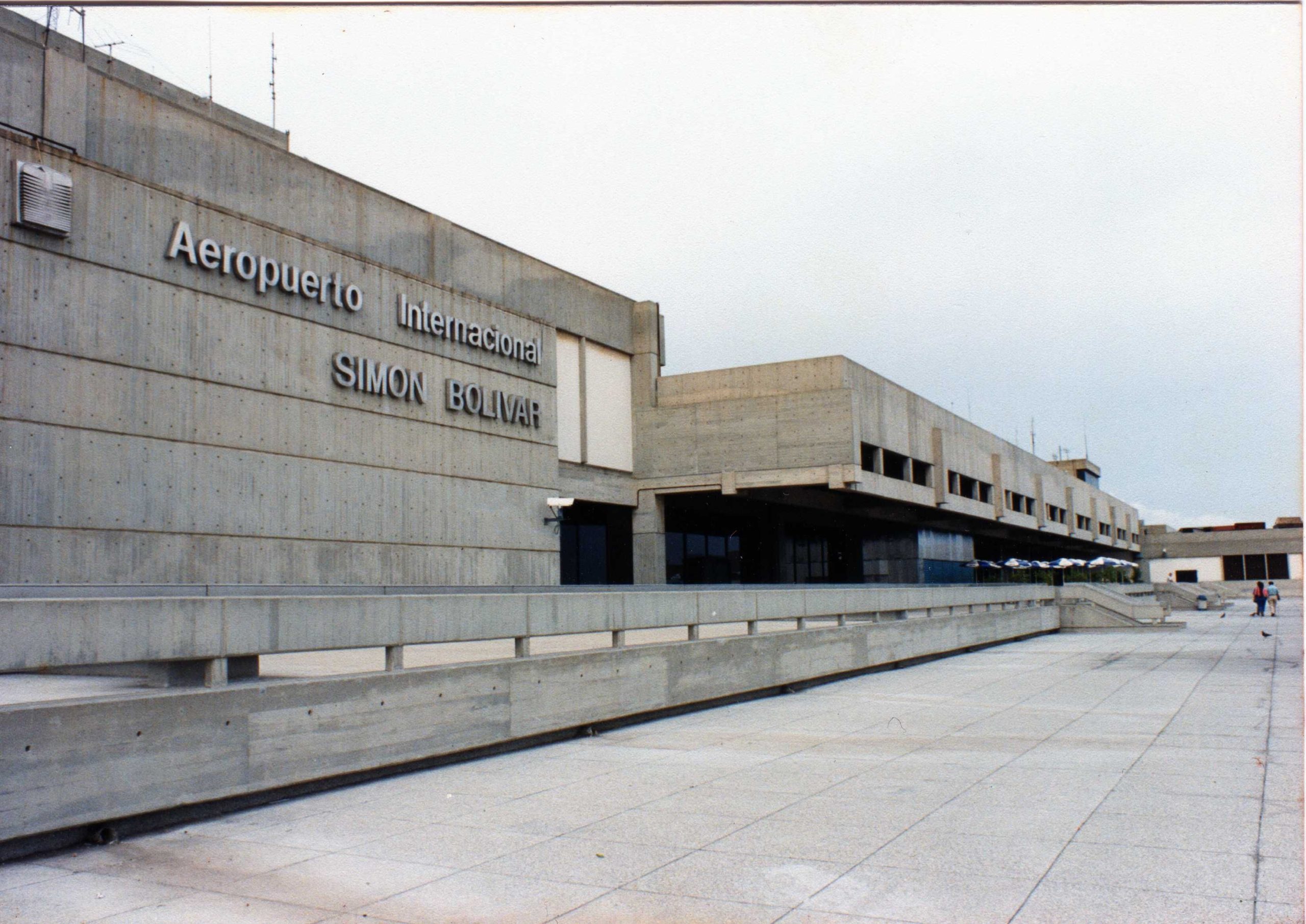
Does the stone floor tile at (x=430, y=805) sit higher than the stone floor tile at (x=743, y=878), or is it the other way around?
the stone floor tile at (x=743, y=878)

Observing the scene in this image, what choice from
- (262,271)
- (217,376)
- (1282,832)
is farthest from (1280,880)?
(262,271)

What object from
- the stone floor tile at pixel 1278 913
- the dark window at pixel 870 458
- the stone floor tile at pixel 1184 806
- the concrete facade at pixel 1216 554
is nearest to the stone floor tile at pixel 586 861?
the stone floor tile at pixel 1278 913

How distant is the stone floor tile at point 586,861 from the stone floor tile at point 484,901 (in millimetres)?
114

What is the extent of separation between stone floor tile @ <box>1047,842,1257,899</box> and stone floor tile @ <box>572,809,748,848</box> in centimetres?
196

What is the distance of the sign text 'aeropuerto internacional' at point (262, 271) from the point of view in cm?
2123

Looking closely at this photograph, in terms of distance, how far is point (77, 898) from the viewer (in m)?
5.16

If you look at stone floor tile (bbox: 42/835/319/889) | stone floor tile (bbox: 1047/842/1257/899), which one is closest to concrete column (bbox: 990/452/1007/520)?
stone floor tile (bbox: 1047/842/1257/899)

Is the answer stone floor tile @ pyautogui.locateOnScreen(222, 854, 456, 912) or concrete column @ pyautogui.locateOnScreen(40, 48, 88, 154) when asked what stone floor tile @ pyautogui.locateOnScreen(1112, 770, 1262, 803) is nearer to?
stone floor tile @ pyautogui.locateOnScreen(222, 854, 456, 912)

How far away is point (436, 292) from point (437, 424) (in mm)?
3471

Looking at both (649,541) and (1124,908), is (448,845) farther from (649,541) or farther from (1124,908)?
(649,541)

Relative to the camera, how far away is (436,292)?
27.8m

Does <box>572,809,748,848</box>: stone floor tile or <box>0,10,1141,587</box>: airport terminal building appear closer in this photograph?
<box>572,809,748,848</box>: stone floor tile

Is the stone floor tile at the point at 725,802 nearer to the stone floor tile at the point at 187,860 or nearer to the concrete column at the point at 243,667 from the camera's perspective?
the stone floor tile at the point at 187,860

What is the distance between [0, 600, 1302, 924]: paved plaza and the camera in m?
5.03
